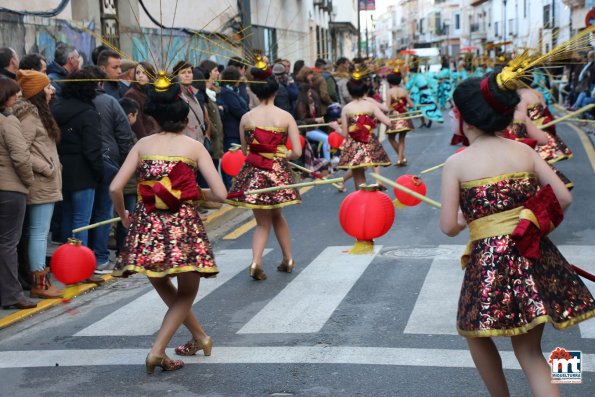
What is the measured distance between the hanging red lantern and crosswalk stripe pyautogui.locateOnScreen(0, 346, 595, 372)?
757 millimetres

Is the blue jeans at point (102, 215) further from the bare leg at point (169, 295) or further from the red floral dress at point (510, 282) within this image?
the red floral dress at point (510, 282)

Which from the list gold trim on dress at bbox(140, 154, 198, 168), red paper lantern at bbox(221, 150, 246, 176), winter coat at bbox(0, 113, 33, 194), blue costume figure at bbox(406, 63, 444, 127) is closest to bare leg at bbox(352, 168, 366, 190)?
red paper lantern at bbox(221, 150, 246, 176)

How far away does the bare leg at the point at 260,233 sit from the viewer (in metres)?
9.22

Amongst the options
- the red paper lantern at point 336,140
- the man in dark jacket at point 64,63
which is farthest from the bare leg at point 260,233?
the red paper lantern at point 336,140

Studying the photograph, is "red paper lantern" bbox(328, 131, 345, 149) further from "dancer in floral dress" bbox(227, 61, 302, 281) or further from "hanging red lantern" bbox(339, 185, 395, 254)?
"hanging red lantern" bbox(339, 185, 395, 254)

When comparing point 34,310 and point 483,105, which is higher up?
point 483,105

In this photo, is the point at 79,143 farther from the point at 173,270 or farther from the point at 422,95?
the point at 422,95

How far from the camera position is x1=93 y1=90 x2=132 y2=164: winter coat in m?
9.68

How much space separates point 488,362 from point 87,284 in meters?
5.48

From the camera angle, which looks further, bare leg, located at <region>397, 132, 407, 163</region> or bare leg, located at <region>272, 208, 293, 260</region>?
bare leg, located at <region>397, 132, 407, 163</region>

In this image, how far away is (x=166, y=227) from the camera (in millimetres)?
6207

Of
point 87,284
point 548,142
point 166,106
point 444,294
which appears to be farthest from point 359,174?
point 166,106

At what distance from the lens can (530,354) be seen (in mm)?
4531

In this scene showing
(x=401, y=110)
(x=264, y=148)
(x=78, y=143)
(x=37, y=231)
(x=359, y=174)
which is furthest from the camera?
(x=401, y=110)
